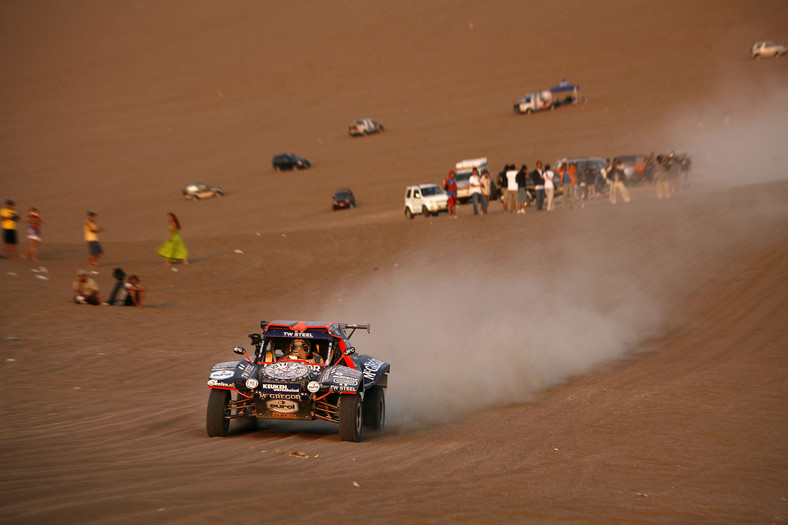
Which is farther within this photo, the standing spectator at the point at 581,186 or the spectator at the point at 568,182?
the standing spectator at the point at 581,186

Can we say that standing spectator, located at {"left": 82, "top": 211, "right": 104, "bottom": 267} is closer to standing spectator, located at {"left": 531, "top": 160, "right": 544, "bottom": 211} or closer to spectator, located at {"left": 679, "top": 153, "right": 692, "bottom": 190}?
standing spectator, located at {"left": 531, "top": 160, "right": 544, "bottom": 211}

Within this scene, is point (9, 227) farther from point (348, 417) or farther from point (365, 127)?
point (365, 127)

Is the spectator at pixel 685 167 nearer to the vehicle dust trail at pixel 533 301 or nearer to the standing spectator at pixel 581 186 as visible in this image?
the standing spectator at pixel 581 186

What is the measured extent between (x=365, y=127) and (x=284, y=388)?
162ft

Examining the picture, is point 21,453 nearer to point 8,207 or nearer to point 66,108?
point 8,207

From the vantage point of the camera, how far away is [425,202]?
34844 millimetres

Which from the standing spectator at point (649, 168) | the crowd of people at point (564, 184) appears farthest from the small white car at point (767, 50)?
the crowd of people at point (564, 184)

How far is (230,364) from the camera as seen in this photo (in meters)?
10.4

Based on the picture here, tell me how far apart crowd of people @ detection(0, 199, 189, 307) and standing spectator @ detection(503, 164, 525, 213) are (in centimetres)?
1237

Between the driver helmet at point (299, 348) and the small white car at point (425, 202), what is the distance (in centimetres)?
2431

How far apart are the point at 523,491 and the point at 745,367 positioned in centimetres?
704

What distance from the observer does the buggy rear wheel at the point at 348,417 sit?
952cm

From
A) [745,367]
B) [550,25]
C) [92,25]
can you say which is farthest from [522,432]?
[92,25]

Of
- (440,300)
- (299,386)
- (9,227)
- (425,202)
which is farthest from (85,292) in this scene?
(425,202)
